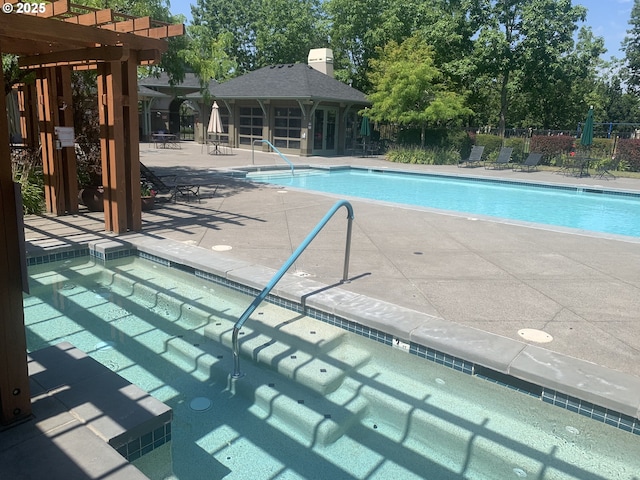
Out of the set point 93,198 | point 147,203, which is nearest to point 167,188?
point 147,203

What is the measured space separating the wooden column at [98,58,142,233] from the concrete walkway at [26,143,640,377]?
377 millimetres

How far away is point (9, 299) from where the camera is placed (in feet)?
7.87

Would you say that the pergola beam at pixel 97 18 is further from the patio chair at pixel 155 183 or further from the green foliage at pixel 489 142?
the green foliage at pixel 489 142

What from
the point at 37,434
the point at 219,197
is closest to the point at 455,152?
the point at 219,197

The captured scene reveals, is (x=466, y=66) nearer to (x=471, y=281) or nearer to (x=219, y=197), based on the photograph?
(x=219, y=197)

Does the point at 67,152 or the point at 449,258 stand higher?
the point at 67,152

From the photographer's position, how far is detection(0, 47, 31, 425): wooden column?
232 cm

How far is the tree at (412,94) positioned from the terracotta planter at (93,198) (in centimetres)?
1644

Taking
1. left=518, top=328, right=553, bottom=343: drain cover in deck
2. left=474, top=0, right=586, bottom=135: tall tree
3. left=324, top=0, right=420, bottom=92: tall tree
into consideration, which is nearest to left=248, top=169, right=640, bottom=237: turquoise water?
left=518, top=328, right=553, bottom=343: drain cover in deck

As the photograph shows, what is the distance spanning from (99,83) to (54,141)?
1.52 metres

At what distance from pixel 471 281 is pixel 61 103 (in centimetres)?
667

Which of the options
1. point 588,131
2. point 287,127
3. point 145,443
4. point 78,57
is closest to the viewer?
point 145,443

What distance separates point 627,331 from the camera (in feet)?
14.8

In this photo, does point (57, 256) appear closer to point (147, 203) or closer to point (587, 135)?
point (147, 203)
